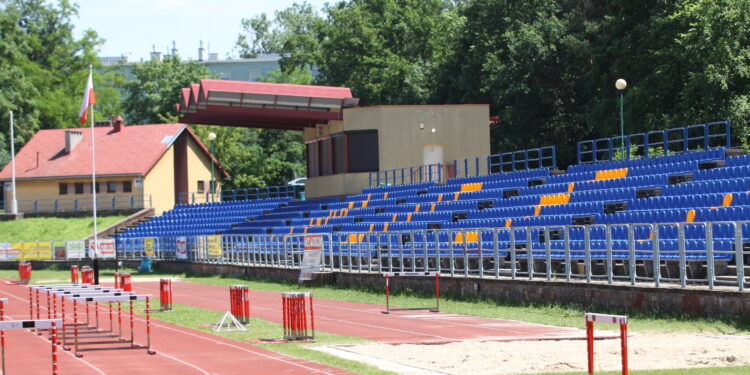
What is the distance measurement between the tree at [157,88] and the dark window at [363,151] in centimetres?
4591

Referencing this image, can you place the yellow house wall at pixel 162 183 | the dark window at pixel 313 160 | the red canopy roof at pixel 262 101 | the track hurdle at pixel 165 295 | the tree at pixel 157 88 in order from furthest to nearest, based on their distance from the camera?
1. the tree at pixel 157 88
2. the yellow house wall at pixel 162 183
3. the dark window at pixel 313 160
4. the red canopy roof at pixel 262 101
5. the track hurdle at pixel 165 295

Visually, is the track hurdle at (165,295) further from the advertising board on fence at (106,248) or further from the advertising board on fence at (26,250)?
the advertising board on fence at (26,250)

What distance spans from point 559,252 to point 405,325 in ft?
18.2

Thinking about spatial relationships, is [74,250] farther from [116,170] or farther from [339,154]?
[339,154]

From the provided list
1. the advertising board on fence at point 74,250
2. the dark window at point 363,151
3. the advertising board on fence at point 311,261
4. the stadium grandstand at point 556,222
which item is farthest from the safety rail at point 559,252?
the advertising board on fence at point 74,250

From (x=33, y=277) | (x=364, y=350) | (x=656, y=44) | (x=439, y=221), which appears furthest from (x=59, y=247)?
(x=364, y=350)

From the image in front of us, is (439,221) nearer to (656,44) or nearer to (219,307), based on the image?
(219,307)

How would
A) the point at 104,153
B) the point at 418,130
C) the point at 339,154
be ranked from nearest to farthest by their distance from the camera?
the point at 418,130, the point at 339,154, the point at 104,153

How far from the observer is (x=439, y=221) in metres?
35.0

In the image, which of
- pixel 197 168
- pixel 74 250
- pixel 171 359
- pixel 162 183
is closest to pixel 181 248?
pixel 74 250

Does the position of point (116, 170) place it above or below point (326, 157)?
above

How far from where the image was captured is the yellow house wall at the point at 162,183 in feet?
225

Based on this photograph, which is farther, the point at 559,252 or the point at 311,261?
the point at 311,261

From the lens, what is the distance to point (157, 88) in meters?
96.2
